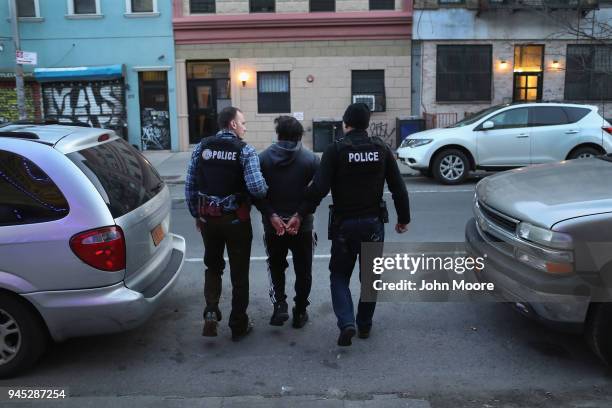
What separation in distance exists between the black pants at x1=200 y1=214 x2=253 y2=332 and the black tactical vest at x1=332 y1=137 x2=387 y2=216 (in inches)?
28.8

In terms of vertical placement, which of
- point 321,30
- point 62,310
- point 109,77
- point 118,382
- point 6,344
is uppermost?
point 321,30

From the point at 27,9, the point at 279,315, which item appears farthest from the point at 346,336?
the point at 27,9

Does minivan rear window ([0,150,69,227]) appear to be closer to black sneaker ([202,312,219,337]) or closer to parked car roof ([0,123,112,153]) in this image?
parked car roof ([0,123,112,153])

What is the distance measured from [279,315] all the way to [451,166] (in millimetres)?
8205

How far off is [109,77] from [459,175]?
37.4ft

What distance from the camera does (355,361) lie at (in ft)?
13.3

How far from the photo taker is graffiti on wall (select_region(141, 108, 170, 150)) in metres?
18.5

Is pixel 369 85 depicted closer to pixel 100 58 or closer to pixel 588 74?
pixel 588 74

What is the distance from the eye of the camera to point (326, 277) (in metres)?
5.99

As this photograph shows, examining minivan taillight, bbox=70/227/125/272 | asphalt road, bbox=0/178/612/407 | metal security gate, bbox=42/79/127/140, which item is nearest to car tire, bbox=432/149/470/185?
asphalt road, bbox=0/178/612/407

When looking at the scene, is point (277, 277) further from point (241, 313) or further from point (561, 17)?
point (561, 17)

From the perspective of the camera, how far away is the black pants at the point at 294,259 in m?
4.46

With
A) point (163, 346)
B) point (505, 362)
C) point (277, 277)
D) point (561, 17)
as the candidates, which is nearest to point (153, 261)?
point (163, 346)

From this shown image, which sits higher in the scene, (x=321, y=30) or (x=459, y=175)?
(x=321, y=30)
